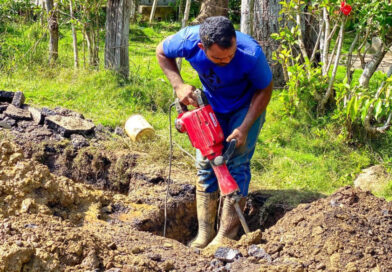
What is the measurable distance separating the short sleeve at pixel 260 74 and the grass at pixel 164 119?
1.55 metres

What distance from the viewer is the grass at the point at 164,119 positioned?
5.64 m

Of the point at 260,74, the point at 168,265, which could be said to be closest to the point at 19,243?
the point at 168,265

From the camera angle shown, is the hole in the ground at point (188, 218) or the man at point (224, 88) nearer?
the man at point (224, 88)

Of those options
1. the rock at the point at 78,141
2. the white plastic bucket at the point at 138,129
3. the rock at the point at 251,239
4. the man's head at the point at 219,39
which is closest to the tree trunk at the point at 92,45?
the white plastic bucket at the point at 138,129

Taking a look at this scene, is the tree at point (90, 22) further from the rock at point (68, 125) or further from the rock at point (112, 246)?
the rock at point (112, 246)

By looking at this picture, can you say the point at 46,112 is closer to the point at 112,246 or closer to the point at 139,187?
the point at 139,187

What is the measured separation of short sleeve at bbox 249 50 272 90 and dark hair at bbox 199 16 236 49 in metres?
0.36

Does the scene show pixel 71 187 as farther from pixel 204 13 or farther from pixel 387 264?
pixel 204 13

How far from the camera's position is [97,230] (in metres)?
4.23

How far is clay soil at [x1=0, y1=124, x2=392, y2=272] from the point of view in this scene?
342 centimetres

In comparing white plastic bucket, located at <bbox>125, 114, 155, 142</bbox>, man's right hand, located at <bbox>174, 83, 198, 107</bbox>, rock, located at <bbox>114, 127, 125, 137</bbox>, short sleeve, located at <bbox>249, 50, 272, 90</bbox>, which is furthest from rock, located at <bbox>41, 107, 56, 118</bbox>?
short sleeve, located at <bbox>249, 50, 272, 90</bbox>

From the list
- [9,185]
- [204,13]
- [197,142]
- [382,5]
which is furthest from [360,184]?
[204,13]

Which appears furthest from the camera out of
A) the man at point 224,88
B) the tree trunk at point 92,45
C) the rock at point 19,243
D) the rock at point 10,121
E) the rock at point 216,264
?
the tree trunk at point 92,45

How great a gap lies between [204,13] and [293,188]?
445 cm
